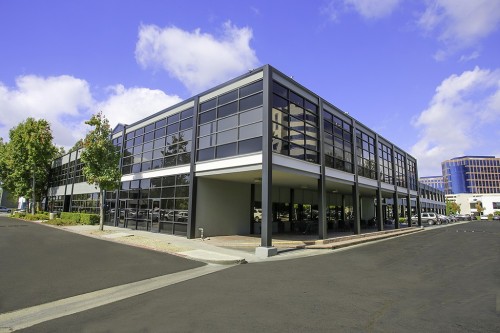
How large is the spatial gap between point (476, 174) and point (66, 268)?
182994 millimetres

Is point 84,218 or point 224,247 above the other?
point 84,218

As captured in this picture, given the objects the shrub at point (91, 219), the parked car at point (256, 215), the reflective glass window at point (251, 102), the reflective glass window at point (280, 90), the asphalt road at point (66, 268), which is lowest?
the asphalt road at point (66, 268)

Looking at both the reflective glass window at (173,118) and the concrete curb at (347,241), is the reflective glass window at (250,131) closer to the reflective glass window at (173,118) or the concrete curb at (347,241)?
the concrete curb at (347,241)

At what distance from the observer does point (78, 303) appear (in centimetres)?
685

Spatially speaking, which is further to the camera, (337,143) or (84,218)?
(84,218)

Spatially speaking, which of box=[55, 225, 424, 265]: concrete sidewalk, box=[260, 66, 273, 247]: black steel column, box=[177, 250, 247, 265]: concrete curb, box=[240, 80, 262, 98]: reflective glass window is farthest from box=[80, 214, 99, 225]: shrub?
box=[260, 66, 273, 247]: black steel column

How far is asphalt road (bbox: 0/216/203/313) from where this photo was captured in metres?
7.43

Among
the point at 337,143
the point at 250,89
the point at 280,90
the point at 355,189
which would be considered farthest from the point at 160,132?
the point at 355,189


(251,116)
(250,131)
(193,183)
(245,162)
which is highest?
(251,116)

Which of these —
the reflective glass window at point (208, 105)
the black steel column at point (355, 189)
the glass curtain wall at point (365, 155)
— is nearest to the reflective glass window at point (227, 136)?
the reflective glass window at point (208, 105)

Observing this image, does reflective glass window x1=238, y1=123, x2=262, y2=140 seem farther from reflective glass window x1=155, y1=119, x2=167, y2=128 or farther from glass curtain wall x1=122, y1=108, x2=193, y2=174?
reflective glass window x1=155, y1=119, x2=167, y2=128

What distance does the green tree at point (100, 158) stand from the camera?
22.6 metres

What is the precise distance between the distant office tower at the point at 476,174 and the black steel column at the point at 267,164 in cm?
17120

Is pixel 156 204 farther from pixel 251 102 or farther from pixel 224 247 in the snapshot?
pixel 251 102
